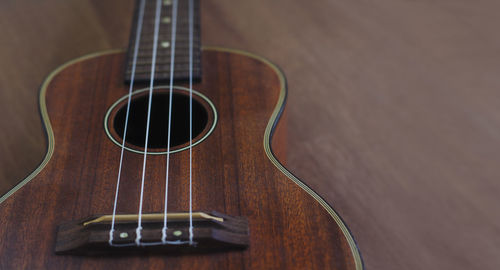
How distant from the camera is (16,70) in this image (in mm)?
1036

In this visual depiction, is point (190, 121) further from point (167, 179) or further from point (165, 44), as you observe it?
point (165, 44)

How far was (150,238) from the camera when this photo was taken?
1.80 feet

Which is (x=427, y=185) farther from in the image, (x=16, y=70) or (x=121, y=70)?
(x=16, y=70)

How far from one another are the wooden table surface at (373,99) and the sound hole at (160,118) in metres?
0.21

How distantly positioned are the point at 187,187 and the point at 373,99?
54cm

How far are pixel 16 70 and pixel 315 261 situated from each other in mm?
829

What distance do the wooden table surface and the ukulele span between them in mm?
168

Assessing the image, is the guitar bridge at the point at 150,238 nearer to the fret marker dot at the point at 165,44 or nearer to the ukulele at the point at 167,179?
the ukulele at the point at 167,179

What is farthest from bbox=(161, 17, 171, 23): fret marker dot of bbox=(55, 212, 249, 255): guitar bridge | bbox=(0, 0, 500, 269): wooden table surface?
bbox=(55, 212, 249, 255): guitar bridge

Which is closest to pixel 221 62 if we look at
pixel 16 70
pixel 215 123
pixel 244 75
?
pixel 244 75

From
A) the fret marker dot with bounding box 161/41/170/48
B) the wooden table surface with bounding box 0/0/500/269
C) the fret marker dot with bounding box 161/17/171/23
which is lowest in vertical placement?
the wooden table surface with bounding box 0/0/500/269

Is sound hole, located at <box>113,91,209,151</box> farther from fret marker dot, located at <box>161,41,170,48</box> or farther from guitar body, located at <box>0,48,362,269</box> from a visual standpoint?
fret marker dot, located at <box>161,41,170,48</box>

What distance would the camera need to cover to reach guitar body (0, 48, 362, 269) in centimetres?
55

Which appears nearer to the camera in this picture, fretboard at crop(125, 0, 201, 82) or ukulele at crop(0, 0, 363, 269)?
ukulele at crop(0, 0, 363, 269)
